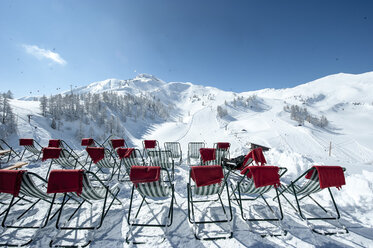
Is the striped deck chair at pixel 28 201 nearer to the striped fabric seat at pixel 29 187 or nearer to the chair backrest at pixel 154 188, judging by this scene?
the striped fabric seat at pixel 29 187

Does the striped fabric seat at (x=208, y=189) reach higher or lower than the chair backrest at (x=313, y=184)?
lower

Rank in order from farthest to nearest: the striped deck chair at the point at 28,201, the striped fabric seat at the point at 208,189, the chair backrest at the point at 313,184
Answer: the striped fabric seat at the point at 208,189 → the chair backrest at the point at 313,184 → the striped deck chair at the point at 28,201

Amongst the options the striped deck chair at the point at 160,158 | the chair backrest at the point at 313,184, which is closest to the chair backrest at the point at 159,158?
the striped deck chair at the point at 160,158

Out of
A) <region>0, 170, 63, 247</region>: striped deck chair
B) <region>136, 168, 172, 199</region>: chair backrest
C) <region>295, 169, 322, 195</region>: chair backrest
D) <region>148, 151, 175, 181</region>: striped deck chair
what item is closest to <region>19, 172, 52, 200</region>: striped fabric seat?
<region>0, 170, 63, 247</region>: striped deck chair

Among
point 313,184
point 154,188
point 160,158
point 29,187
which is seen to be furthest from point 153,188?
point 313,184

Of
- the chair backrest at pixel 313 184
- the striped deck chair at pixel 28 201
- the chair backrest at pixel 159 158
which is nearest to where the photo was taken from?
the striped deck chair at pixel 28 201

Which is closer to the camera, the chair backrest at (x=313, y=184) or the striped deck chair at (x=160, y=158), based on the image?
the chair backrest at (x=313, y=184)

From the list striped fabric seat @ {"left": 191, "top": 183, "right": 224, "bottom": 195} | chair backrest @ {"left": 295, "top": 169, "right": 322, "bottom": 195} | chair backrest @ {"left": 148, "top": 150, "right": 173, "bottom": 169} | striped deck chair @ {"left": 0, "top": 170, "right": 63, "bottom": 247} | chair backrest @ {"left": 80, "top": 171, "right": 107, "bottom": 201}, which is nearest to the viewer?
striped deck chair @ {"left": 0, "top": 170, "right": 63, "bottom": 247}

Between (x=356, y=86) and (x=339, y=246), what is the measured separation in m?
255

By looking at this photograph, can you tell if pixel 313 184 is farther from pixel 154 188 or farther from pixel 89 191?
pixel 89 191

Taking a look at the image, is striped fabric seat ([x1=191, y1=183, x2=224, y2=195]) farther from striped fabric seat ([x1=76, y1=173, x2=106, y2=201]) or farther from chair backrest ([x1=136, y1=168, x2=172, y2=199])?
striped fabric seat ([x1=76, y1=173, x2=106, y2=201])

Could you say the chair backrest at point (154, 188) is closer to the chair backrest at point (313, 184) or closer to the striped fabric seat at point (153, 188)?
the striped fabric seat at point (153, 188)

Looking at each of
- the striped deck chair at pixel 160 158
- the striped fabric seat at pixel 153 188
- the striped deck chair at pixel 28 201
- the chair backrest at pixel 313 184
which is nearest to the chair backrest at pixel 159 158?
the striped deck chair at pixel 160 158

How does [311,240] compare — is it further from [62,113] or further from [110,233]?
[62,113]
